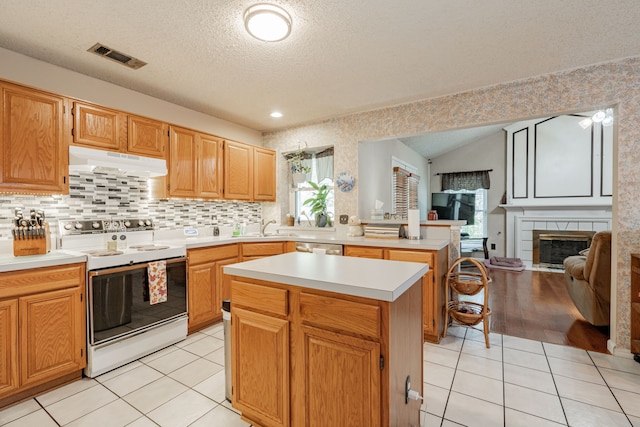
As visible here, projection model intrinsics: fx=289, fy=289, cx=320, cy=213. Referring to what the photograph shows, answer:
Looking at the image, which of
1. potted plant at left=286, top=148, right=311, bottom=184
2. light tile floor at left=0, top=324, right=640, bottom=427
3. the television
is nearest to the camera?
light tile floor at left=0, top=324, right=640, bottom=427

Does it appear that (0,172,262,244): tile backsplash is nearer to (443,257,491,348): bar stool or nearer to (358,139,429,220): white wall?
→ (358,139,429,220): white wall

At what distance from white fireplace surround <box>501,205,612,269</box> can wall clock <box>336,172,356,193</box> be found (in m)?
4.96

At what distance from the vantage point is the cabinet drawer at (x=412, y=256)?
2717 millimetres

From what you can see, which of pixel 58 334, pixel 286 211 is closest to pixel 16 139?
pixel 58 334

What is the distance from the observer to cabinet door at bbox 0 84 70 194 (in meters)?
2.06

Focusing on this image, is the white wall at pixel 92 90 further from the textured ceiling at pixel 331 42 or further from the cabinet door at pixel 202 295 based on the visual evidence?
the cabinet door at pixel 202 295

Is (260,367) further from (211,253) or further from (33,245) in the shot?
(33,245)

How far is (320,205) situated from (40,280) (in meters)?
3.00

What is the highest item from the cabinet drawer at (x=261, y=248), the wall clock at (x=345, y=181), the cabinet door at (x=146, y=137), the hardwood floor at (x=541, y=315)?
the cabinet door at (x=146, y=137)

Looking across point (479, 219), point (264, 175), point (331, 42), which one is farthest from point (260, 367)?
point (479, 219)

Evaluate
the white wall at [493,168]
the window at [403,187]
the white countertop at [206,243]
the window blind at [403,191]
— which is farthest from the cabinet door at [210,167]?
the white wall at [493,168]

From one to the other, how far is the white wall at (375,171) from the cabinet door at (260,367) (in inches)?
100

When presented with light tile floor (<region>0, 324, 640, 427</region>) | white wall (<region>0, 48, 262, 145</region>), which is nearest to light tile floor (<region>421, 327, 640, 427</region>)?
light tile floor (<region>0, 324, 640, 427</region>)

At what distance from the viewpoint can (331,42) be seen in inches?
87.2
